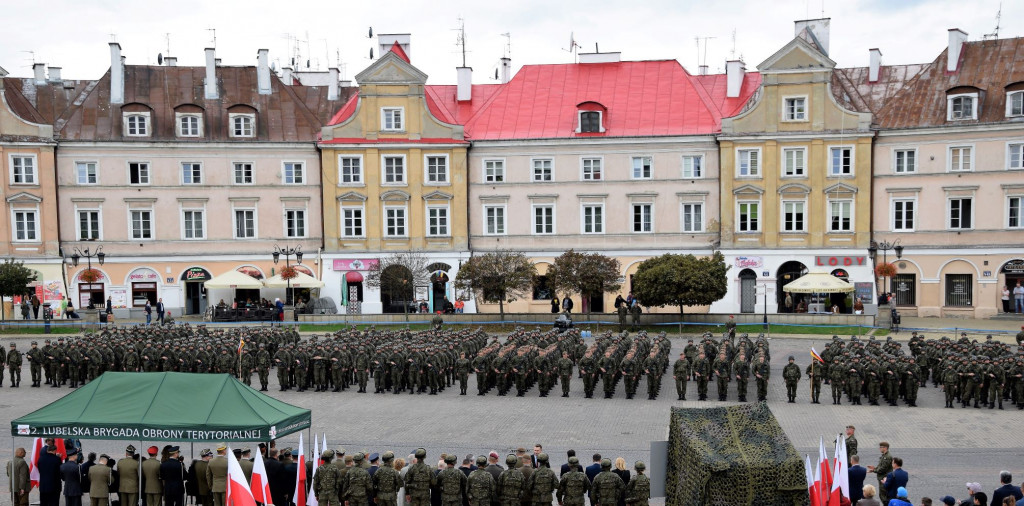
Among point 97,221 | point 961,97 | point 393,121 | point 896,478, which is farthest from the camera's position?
point 393,121

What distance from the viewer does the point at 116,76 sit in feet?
167

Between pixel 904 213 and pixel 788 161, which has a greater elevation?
pixel 788 161

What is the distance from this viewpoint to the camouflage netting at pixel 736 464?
12125 mm

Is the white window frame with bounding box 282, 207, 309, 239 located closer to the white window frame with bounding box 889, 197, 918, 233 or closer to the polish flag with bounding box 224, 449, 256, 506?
the white window frame with bounding box 889, 197, 918, 233

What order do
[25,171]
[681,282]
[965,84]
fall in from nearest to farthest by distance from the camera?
[681,282] → [965,84] → [25,171]

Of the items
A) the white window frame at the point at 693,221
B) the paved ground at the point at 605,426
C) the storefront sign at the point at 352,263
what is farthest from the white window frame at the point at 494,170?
the paved ground at the point at 605,426

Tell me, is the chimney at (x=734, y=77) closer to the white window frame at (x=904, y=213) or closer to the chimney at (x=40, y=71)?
the white window frame at (x=904, y=213)

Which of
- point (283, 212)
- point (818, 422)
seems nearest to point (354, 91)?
point (283, 212)

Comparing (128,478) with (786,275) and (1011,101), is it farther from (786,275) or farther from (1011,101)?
(1011,101)

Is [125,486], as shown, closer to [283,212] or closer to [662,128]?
[283,212]

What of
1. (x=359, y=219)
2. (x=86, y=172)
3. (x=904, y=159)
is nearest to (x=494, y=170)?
(x=359, y=219)

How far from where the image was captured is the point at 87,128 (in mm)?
49500

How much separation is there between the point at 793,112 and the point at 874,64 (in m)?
6.80

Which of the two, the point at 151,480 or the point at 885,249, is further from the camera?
the point at 885,249
